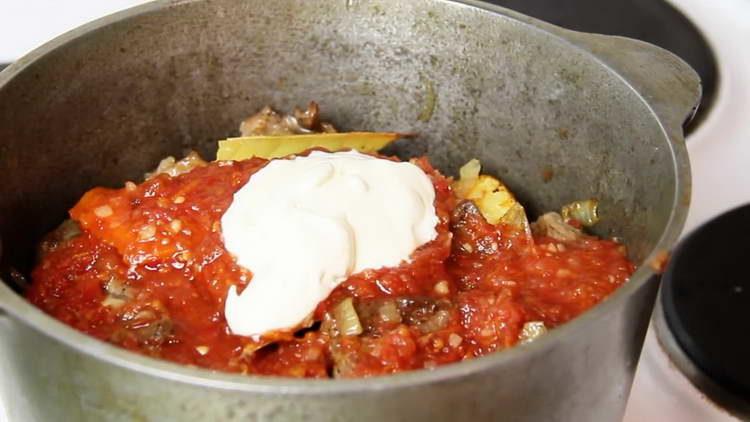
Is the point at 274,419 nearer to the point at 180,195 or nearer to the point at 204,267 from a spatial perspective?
the point at 204,267

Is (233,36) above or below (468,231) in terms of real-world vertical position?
above

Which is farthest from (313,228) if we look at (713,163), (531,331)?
(713,163)

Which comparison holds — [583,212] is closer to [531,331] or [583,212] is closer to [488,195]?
[488,195]

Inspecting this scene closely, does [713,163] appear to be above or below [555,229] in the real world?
below

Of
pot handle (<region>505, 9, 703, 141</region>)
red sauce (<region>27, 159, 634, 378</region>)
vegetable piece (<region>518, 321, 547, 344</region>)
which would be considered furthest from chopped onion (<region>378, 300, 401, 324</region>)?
pot handle (<region>505, 9, 703, 141</region>)

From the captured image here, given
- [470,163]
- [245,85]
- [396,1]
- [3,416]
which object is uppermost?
[396,1]

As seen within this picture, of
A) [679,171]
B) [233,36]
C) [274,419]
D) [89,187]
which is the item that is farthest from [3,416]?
[679,171]

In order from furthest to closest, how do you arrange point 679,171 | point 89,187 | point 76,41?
point 89,187, point 76,41, point 679,171
